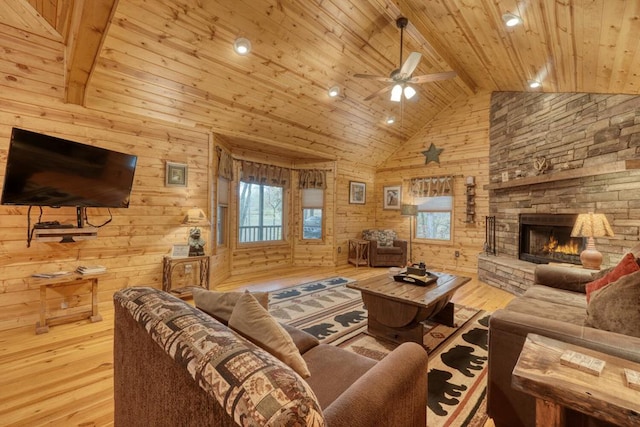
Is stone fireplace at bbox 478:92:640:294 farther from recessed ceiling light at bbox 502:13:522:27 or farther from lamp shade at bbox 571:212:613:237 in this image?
recessed ceiling light at bbox 502:13:522:27

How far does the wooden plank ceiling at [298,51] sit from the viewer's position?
98.9 inches

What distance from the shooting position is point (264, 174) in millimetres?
5801

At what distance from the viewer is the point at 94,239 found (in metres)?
3.36

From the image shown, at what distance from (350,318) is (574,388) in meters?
2.37

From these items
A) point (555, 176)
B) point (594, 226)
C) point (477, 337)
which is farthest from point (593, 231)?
point (477, 337)

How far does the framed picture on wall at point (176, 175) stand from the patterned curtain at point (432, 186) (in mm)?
4984

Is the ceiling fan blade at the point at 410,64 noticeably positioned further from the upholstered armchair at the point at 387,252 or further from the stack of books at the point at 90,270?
the stack of books at the point at 90,270

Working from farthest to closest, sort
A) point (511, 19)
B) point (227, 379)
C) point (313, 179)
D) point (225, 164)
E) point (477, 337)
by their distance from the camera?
1. point (313, 179)
2. point (225, 164)
3. point (477, 337)
4. point (511, 19)
5. point (227, 379)

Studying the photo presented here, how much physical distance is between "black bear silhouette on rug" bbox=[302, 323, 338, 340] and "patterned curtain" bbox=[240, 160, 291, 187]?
343 cm

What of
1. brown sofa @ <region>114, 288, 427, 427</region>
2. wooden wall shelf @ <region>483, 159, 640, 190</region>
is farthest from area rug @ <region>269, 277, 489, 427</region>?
wooden wall shelf @ <region>483, 159, 640, 190</region>

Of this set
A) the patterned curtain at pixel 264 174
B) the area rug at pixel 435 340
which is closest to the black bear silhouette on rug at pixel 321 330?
the area rug at pixel 435 340

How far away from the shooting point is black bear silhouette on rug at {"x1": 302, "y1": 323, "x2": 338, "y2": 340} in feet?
9.22

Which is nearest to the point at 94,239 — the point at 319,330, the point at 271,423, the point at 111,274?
the point at 111,274

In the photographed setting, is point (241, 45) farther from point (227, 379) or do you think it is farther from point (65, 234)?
point (227, 379)
